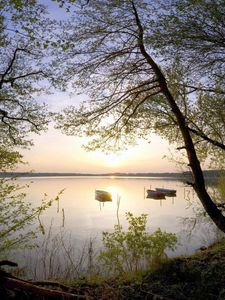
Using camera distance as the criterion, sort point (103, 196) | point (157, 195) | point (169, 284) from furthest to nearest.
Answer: point (157, 195) < point (103, 196) < point (169, 284)

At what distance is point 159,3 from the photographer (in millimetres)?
10672

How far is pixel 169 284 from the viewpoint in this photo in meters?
8.10

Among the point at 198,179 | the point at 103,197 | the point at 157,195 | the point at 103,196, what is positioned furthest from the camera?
the point at 157,195

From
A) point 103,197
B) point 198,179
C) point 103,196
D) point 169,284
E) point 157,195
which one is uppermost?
point 198,179

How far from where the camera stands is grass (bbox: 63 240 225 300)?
24.5ft

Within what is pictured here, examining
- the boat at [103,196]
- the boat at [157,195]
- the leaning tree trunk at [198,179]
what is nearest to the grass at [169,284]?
the leaning tree trunk at [198,179]

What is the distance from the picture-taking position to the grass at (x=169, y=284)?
294 inches

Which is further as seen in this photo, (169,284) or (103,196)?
(103,196)

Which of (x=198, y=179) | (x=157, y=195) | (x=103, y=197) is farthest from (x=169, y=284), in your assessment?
(x=157, y=195)

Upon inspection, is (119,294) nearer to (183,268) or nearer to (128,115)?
(183,268)

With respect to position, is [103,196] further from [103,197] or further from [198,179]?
[198,179]

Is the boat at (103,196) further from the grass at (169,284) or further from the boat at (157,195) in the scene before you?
the grass at (169,284)

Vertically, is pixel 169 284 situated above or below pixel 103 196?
above

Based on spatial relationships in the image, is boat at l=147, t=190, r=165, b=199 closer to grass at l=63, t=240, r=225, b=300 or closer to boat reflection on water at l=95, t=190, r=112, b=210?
boat reflection on water at l=95, t=190, r=112, b=210
